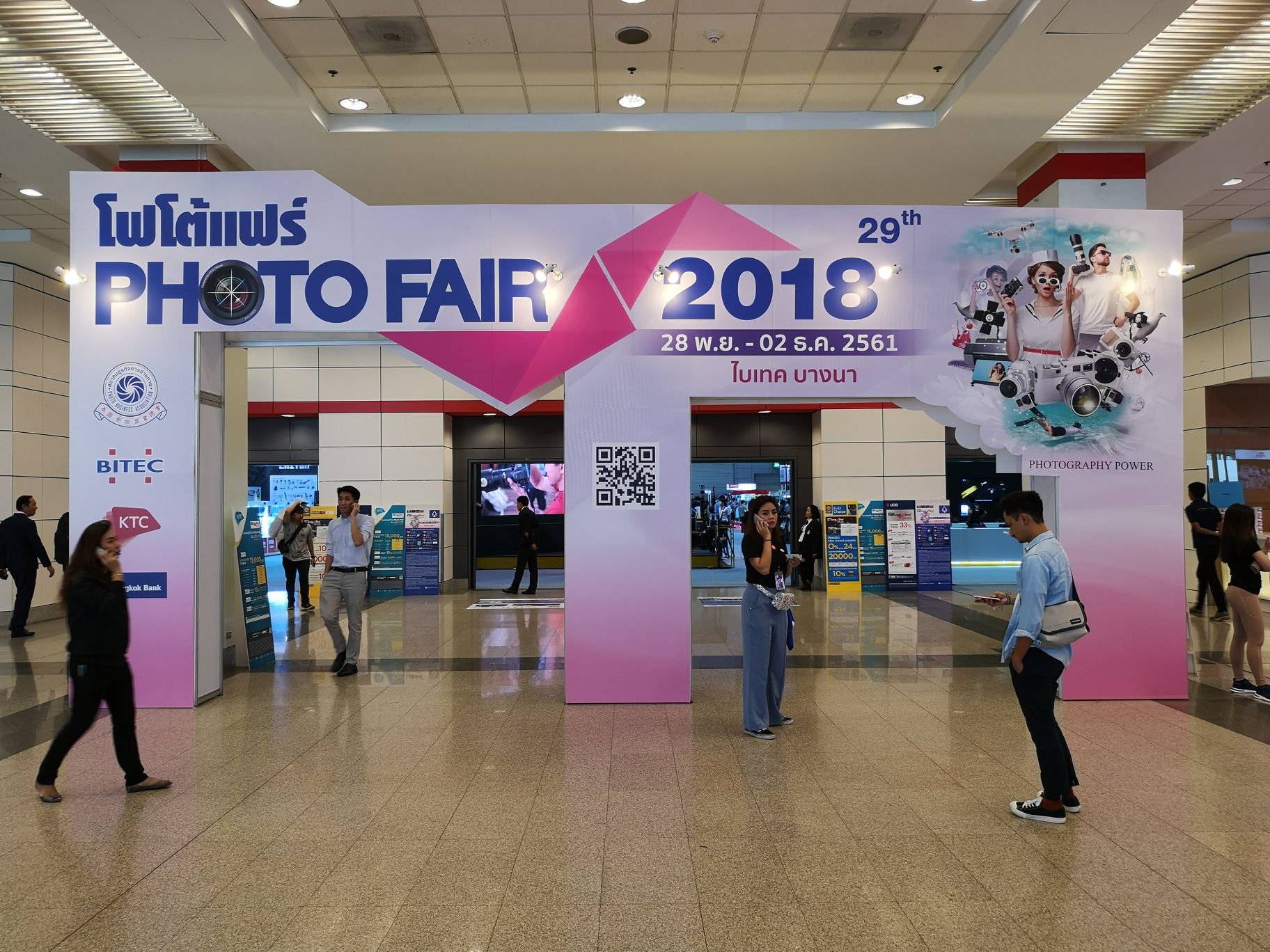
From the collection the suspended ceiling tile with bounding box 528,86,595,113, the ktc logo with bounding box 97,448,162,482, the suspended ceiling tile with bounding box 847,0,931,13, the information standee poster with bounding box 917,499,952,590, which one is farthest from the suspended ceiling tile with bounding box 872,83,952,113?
the information standee poster with bounding box 917,499,952,590

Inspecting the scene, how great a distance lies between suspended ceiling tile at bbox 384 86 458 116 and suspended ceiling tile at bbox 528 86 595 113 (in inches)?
27.1

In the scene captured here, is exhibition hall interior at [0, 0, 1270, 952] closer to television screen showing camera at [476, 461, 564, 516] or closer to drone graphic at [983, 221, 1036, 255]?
Result: drone graphic at [983, 221, 1036, 255]

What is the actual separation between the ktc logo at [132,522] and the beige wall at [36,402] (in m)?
5.37

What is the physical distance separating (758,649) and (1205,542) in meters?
7.31

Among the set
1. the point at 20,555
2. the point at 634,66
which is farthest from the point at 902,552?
the point at 20,555

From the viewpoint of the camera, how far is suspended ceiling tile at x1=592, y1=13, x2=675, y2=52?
249 inches

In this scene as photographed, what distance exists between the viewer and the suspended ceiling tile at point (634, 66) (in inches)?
270

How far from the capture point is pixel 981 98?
720 centimetres

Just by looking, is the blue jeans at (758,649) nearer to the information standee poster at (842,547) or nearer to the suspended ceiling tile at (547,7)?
the suspended ceiling tile at (547,7)

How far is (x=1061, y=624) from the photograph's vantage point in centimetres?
401

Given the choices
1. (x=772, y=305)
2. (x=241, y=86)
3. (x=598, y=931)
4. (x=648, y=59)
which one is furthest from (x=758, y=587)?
(x=241, y=86)

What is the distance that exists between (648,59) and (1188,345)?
9.70 metres

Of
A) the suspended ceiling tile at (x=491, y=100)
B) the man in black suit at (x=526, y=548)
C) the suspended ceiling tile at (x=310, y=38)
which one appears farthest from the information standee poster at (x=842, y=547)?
the suspended ceiling tile at (x=310, y=38)

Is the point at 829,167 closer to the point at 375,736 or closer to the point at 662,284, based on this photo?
the point at 662,284
